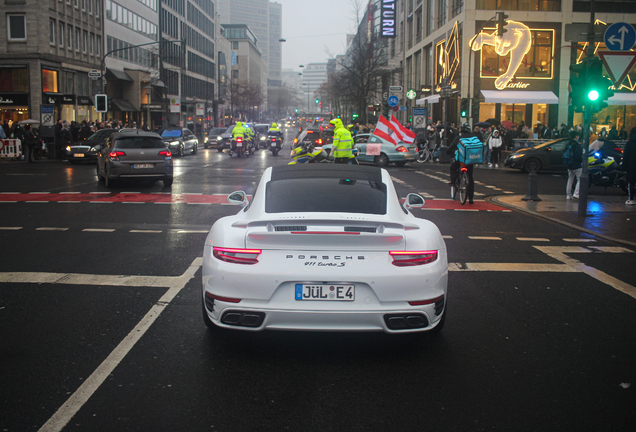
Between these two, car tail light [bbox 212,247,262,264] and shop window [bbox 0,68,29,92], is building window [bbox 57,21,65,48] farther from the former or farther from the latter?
car tail light [bbox 212,247,262,264]

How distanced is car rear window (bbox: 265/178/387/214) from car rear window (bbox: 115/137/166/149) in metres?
13.3

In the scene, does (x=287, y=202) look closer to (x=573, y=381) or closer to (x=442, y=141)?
(x=573, y=381)

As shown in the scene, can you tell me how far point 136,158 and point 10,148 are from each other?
17.1 metres

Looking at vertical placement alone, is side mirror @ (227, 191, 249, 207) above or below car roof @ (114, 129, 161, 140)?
below

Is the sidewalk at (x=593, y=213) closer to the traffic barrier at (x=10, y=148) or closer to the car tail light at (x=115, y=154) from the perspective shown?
the car tail light at (x=115, y=154)

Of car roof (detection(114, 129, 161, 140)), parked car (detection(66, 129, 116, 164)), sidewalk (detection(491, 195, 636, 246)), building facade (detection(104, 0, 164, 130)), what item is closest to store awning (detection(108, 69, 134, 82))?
building facade (detection(104, 0, 164, 130))

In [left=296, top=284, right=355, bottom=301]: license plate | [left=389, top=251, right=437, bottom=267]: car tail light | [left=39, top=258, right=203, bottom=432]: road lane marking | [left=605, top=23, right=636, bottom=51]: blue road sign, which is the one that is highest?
[left=605, top=23, right=636, bottom=51]: blue road sign

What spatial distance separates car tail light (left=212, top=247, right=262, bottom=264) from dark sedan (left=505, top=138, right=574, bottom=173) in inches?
921

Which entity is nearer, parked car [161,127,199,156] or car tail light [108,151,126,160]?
car tail light [108,151,126,160]

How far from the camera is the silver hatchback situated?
17.4 m

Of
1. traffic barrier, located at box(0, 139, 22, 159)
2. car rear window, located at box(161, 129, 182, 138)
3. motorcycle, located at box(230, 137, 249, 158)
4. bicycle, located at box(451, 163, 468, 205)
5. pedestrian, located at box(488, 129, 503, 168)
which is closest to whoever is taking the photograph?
bicycle, located at box(451, 163, 468, 205)

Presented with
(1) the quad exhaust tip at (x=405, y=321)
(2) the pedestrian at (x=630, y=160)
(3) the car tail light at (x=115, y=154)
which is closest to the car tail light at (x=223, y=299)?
(1) the quad exhaust tip at (x=405, y=321)

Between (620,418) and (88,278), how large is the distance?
562cm

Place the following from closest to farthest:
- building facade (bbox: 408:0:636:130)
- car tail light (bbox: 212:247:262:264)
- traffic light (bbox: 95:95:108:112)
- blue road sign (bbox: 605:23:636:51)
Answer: car tail light (bbox: 212:247:262:264)
blue road sign (bbox: 605:23:636:51)
traffic light (bbox: 95:95:108:112)
building facade (bbox: 408:0:636:130)
